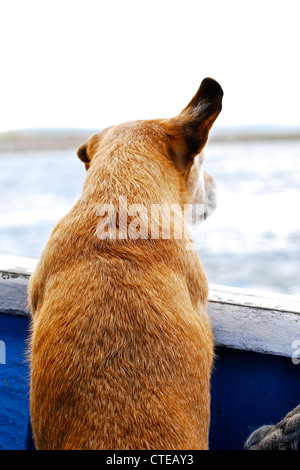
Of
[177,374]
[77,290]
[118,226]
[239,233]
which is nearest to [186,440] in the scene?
[177,374]

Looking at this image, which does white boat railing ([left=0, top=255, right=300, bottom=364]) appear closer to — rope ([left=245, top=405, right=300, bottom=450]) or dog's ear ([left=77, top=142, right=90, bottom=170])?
rope ([left=245, top=405, right=300, bottom=450])

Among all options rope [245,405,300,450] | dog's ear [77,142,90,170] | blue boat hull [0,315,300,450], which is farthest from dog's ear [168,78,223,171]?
rope [245,405,300,450]

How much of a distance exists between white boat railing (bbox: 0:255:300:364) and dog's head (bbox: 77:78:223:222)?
34 centimetres

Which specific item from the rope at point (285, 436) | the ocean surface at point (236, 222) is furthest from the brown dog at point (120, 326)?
the ocean surface at point (236, 222)

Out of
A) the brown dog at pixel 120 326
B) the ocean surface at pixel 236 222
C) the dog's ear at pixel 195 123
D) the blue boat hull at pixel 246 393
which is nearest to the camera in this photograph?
the brown dog at pixel 120 326

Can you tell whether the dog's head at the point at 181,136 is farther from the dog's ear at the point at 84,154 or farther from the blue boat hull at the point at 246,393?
the blue boat hull at the point at 246,393

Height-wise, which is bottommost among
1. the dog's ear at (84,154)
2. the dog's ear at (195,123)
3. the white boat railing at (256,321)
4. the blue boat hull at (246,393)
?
the blue boat hull at (246,393)

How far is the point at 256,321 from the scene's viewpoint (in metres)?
1.41

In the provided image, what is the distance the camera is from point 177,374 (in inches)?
39.4

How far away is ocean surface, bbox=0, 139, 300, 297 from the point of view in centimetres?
1076

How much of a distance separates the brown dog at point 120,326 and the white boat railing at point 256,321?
0.75ft

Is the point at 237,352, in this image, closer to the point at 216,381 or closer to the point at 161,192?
the point at 216,381

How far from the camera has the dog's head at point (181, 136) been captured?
4.43 feet

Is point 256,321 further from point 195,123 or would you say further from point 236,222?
point 236,222
